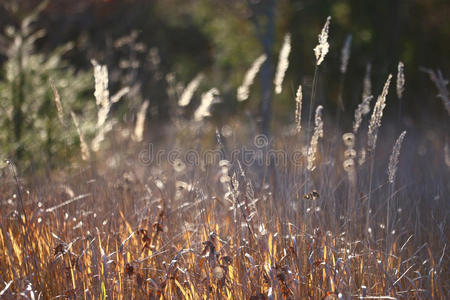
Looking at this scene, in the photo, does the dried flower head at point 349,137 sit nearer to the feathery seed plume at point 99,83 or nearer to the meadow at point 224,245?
the meadow at point 224,245

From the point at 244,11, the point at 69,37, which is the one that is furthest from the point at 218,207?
the point at 69,37

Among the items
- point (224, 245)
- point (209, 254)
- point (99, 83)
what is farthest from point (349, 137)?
point (99, 83)

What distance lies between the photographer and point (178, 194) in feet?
10.00

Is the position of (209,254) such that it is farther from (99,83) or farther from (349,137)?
(99,83)

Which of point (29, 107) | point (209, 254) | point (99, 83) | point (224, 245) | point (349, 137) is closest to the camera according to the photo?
point (209, 254)

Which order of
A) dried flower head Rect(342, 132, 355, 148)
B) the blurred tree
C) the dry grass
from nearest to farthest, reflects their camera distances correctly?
the dry grass < dried flower head Rect(342, 132, 355, 148) < the blurred tree

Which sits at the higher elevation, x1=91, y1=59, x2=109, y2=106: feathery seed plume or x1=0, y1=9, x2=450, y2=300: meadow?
x1=91, y1=59, x2=109, y2=106: feathery seed plume

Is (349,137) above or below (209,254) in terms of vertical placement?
above

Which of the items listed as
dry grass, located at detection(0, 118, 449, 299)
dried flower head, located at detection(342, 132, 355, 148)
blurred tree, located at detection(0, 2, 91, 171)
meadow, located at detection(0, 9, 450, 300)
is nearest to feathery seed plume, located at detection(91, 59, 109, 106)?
meadow, located at detection(0, 9, 450, 300)

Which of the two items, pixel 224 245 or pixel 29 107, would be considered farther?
pixel 29 107

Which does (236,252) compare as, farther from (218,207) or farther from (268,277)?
(218,207)

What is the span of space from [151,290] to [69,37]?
12.2 meters

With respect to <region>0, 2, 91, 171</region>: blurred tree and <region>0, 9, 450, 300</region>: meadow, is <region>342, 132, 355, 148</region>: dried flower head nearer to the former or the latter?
<region>0, 9, 450, 300</region>: meadow

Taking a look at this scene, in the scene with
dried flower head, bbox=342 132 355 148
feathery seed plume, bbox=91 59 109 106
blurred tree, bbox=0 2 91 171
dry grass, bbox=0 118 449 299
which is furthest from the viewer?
blurred tree, bbox=0 2 91 171
